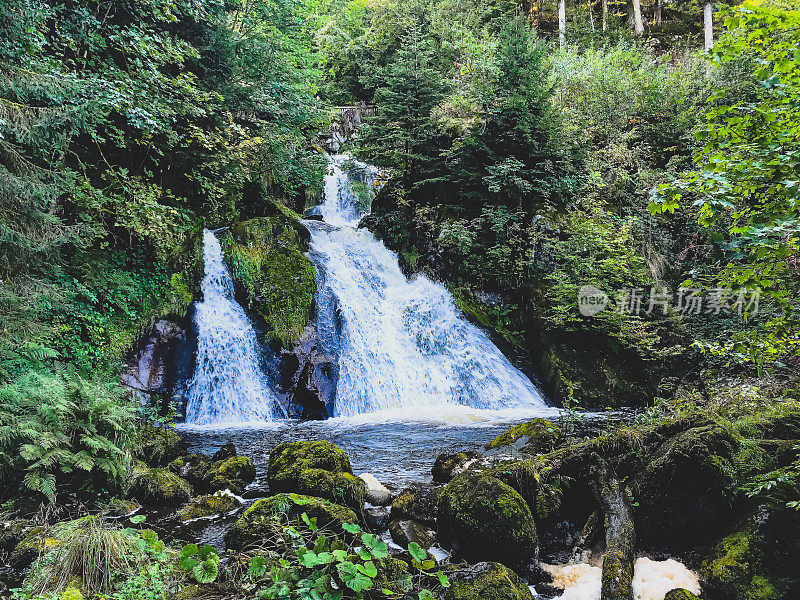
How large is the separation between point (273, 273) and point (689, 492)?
1046cm

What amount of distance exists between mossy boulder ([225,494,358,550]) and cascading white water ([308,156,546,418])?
606 centimetres

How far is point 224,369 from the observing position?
10.5 m

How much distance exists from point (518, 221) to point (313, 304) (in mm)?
6759

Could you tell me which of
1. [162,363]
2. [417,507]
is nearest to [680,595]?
[417,507]

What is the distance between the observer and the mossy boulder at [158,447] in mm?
6609

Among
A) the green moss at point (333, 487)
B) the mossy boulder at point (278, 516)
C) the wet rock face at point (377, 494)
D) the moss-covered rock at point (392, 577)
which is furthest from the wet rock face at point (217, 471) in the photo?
the moss-covered rock at point (392, 577)

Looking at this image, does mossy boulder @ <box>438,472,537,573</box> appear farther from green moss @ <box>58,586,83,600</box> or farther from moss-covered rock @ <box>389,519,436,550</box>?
green moss @ <box>58,586,83,600</box>

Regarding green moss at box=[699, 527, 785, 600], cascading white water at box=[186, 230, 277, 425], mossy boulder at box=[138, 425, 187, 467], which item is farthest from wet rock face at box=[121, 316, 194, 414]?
green moss at box=[699, 527, 785, 600]

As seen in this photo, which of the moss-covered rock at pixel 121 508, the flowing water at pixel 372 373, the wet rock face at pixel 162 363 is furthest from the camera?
the wet rock face at pixel 162 363

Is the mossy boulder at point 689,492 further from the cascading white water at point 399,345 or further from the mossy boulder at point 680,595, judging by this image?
the cascading white water at point 399,345

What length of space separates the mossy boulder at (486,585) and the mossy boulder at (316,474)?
1.77 m

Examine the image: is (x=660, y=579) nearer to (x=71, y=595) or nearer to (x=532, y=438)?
(x=532, y=438)

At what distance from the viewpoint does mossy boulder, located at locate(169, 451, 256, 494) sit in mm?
5727

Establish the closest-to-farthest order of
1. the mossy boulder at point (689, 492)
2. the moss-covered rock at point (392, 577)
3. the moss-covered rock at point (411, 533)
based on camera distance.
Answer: the moss-covered rock at point (392, 577)
the mossy boulder at point (689, 492)
the moss-covered rock at point (411, 533)
